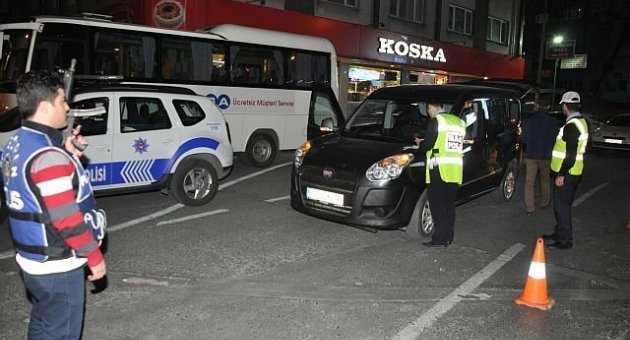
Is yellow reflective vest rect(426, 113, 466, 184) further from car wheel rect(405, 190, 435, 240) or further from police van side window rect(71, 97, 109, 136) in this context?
police van side window rect(71, 97, 109, 136)

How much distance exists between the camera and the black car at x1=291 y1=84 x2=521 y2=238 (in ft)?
20.4

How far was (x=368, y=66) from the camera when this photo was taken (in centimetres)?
2227

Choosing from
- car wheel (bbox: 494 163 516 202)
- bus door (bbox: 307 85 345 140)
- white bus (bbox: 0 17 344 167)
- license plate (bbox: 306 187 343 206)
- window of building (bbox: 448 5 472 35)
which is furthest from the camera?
window of building (bbox: 448 5 472 35)

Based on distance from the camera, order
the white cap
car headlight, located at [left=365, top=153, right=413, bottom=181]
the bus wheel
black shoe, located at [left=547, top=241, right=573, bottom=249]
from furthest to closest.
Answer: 1. the bus wheel
2. the white cap
3. black shoe, located at [left=547, top=241, right=573, bottom=249]
4. car headlight, located at [left=365, top=153, right=413, bottom=181]

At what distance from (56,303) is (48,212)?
50 centimetres

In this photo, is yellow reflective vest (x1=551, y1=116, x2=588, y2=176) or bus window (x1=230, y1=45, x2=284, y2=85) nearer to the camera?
yellow reflective vest (x1=551, y1=116, x2=588, y2=176)

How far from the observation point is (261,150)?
12.9 m

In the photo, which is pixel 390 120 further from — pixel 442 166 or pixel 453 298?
pixel 453 298

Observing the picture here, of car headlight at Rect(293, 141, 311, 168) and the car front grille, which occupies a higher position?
car headlight at Rect(293, 141, 311, 168)

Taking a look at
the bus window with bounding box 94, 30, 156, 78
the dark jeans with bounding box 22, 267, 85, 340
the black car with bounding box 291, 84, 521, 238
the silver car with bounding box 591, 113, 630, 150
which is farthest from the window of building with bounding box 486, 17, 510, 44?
the dark jeans with bounding box 22, 267, 85, 340

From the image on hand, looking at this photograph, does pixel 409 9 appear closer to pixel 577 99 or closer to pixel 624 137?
pixel 624 137

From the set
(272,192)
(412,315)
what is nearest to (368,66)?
(272,192)

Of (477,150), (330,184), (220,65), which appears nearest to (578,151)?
(477,150)

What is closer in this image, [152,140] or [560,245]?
[560,245]
